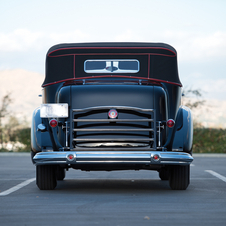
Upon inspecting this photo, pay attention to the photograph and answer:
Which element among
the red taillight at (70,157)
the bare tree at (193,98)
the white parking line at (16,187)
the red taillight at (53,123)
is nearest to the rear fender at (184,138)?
the red taillight at (70,157)

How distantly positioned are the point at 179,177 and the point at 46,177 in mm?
2349

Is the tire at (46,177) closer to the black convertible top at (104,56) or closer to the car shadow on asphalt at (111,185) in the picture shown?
the car shadow on asphalt at (111,185)

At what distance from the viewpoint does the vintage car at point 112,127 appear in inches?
324

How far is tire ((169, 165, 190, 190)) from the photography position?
29.9 feet

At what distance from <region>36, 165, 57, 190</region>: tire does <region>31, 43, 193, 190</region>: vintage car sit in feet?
0.06

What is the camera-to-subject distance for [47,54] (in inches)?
397

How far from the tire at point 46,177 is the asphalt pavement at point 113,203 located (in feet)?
0.49

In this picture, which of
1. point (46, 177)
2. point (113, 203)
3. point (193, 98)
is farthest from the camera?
point (193, 98)

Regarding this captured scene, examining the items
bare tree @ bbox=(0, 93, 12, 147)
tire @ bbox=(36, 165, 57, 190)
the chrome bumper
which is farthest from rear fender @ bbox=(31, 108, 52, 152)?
bare tree @ bbox=(0, 93, 12, 147)

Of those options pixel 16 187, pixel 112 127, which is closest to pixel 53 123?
pixel 112 127

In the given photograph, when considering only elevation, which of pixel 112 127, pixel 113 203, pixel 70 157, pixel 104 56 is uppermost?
pixel 104 56

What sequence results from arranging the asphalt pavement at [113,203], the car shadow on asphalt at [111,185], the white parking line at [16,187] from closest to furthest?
1. the asphalt pavement at [113,203]
2. the white parking line at [16,187]
3. the car shadow on asphalt at [111,185]

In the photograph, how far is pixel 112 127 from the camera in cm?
851

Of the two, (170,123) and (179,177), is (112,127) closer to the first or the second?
(170,123)
